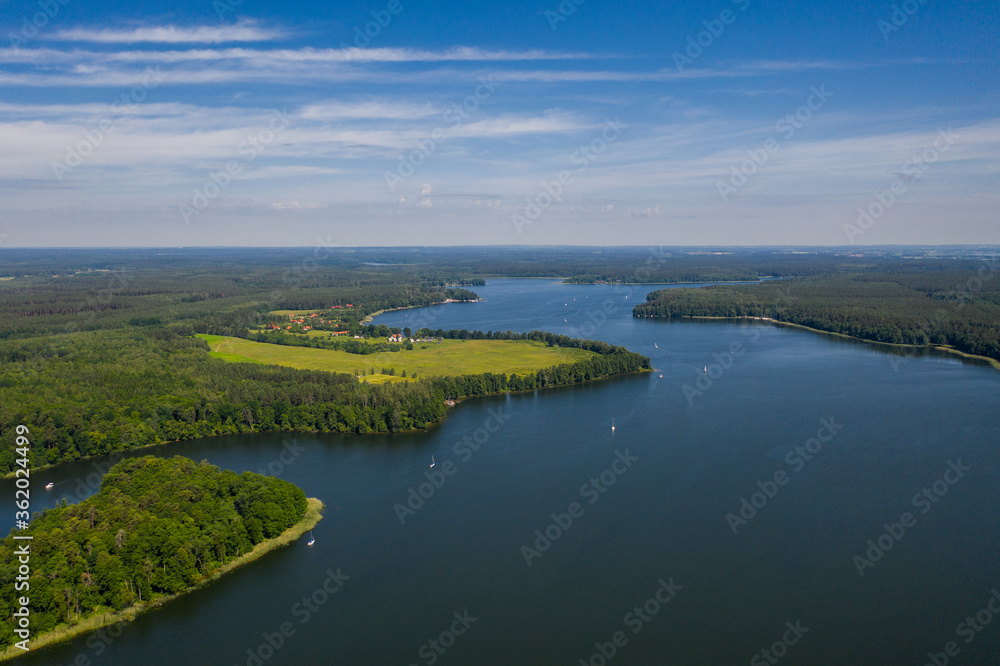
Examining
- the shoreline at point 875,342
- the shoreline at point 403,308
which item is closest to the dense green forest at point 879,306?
the shoreline at point 875,342

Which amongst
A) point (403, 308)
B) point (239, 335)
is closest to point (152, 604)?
point (239, 335)

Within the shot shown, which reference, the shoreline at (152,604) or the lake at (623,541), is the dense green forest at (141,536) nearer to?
the shoreline at (152,604)

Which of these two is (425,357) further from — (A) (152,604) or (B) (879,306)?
(B) (879,306)

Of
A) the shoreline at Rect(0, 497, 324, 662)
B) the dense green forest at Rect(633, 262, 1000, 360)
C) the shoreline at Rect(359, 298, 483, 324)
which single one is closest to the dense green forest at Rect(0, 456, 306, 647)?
the shoreline at Rect(0, 497, 324, 662)

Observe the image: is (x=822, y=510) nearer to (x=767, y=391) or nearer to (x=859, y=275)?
(x=767, y=391)

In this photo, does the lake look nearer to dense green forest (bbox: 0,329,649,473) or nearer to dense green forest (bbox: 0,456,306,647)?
dense green forest (bbox: 0,456,306,647)

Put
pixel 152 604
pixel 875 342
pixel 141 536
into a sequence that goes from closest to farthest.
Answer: pixel 152 604 → pixel 141 536 → pixel 875 342

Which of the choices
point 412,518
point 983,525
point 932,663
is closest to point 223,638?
point 412,518
